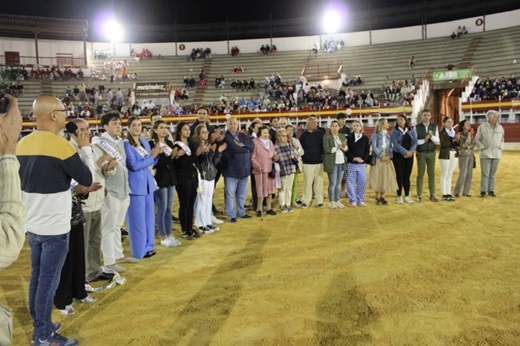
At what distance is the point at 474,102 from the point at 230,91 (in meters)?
16.7

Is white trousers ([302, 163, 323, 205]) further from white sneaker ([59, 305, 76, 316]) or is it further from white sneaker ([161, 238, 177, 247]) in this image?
white sneaker ([59, 305, 76, 316])

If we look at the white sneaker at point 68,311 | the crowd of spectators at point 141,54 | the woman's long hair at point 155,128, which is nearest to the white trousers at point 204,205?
the woman's long hair at point 155,128

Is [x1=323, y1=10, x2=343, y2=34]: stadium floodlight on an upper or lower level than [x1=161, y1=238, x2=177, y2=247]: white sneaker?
upper

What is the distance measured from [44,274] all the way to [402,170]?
7.28 meters

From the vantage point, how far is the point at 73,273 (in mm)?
3941

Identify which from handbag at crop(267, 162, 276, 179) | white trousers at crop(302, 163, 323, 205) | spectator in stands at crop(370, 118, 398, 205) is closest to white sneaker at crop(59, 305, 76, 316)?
handbag at crop(267, 162, 276, 179)

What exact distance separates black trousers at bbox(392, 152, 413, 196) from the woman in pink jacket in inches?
101

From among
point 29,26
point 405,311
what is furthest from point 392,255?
point 29,26

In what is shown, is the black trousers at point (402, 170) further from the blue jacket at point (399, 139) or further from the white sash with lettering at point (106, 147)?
the white sash with lettering at point (106, 147)

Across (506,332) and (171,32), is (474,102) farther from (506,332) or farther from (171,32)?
(171,32)

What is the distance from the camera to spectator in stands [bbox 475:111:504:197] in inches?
362

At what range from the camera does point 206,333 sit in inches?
132

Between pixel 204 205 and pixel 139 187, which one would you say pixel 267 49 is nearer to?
pixel 204 205

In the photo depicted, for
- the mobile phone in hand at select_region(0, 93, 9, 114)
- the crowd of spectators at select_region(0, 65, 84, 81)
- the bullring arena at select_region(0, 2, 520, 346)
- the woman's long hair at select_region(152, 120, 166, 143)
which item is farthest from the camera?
the crowd of spectators at select_region(0, 65, 84, 81)
